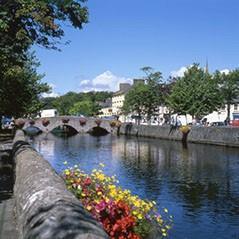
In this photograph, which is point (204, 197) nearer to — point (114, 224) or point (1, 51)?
point (1, 51)

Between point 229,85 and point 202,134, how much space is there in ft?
126

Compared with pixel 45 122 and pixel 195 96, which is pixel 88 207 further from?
pixel 45 122

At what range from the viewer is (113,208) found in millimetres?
9289

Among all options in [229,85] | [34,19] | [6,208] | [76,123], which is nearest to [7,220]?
[6,208]

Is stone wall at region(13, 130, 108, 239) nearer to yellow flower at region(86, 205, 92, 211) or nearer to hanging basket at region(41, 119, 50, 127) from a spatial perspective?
yellow flower at region(86, 205, 92, 211)

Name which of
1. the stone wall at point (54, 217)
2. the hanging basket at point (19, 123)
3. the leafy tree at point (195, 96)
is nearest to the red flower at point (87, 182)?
the stone wall at point (54, 217)

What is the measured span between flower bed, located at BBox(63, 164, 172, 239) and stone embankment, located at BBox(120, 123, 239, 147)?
51738 millimetres

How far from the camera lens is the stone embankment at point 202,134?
62.9 metres

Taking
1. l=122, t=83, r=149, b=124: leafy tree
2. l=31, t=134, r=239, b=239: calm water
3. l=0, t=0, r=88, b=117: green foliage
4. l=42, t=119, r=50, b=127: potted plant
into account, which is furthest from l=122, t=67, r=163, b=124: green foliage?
l=0, t=0, r=88, b=117: green foliage

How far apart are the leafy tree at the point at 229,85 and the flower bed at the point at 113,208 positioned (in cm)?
9441

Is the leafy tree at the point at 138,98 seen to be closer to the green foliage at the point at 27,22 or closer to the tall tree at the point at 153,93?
the tall tree at the point at 153,93

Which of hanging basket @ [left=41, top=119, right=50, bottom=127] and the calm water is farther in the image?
hanging basket @ [left=41, top=119, right=50, bottom=127]

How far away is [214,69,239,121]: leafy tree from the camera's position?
342 feet

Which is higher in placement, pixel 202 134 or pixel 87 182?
pixel 87 182
